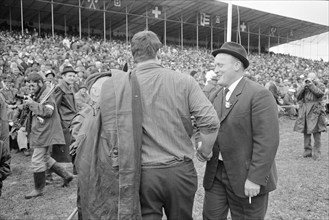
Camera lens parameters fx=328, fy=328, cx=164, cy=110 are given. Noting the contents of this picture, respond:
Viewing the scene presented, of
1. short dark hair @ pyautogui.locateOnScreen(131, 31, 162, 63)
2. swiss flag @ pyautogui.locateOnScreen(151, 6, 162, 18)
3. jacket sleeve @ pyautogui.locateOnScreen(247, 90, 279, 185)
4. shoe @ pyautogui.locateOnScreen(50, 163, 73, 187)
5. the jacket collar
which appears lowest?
shoe @ pyautogui.locateOnScreen(50, 163, 73, 187)

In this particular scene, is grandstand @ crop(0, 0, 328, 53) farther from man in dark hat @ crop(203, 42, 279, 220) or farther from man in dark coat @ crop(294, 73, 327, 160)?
man in dark hat @ crop(203, 42, 279, 220)

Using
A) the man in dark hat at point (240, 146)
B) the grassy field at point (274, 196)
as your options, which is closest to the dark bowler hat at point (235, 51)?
the man in dark hat at point (240, 146)

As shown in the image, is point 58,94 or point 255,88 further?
point 58,94

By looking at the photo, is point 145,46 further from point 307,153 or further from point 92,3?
point 92,3

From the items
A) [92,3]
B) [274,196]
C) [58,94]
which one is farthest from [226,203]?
[92,3]

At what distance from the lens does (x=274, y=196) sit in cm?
452

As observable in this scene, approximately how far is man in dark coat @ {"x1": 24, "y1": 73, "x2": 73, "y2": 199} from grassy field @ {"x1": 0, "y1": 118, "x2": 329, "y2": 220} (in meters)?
0.31

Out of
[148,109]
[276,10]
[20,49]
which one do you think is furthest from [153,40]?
[276,10]

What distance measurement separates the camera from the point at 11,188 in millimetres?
5062

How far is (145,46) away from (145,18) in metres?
28.8

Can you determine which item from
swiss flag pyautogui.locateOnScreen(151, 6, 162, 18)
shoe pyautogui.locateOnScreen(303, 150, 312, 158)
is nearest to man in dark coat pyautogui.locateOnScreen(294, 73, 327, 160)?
shoe pyautogui.locateOnScreen(303, 150, 312, 158)

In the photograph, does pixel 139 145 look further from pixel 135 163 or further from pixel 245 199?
pixel 245 199

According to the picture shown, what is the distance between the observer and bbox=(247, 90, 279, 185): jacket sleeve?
88.5 inches

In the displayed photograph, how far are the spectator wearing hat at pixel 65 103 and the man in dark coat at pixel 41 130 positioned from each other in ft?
1.10
